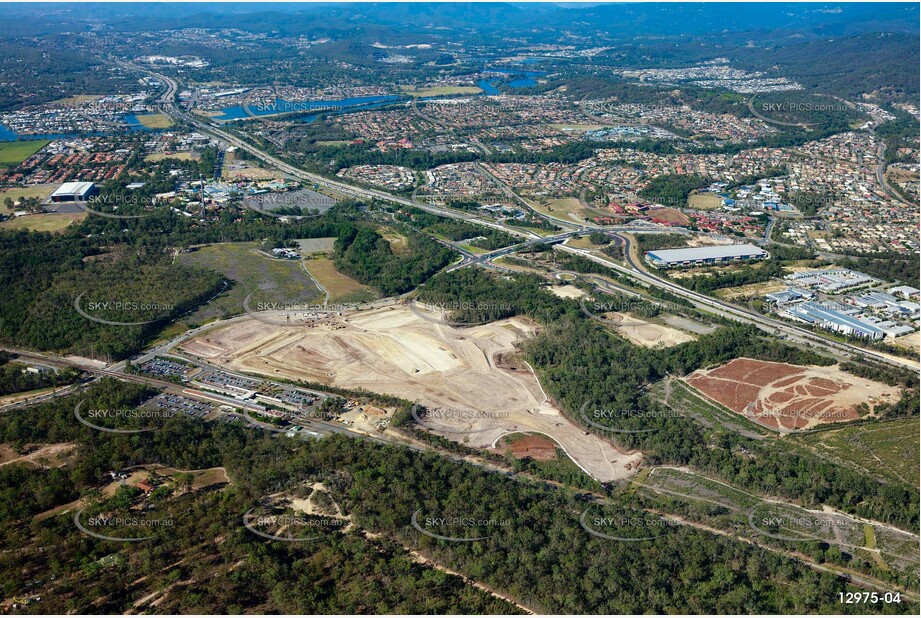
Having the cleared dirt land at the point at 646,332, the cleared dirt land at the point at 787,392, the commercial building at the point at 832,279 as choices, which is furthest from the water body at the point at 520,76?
the cleared dirt land at the point at 787,392

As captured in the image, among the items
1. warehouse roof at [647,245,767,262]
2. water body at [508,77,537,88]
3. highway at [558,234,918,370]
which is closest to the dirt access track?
highway at [558,234,918,370]

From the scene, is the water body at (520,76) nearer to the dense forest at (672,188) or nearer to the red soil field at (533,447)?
the dense forest at (672,188)

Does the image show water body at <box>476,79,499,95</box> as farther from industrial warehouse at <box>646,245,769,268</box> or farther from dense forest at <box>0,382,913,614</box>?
dense forest at <box>0,382,913,614</box>

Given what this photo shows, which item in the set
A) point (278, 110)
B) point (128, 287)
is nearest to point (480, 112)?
point (278, 110)

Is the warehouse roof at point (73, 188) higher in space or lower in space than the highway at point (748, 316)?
higher

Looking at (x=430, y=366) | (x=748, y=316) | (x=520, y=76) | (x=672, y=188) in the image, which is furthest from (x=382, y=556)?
(x=520, y=76)

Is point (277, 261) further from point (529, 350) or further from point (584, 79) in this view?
point (584, 79)
